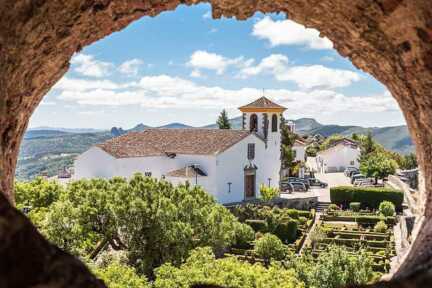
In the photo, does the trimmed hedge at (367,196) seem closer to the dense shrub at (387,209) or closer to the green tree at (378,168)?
the dense shrub at (387,209)

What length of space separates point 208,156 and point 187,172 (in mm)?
1995

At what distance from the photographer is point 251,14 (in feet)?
14.2

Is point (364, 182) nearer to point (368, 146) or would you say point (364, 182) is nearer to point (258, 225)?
point (368, 146)

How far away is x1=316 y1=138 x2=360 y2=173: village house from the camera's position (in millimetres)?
68044

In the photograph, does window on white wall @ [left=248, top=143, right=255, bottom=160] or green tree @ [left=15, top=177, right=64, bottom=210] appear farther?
window on white wall @ [left=248, top=143, right=255, bottom=160]

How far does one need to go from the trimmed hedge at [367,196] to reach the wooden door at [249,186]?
6.41 m

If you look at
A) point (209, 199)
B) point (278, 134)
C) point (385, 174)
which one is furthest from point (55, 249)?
point (385, 174)

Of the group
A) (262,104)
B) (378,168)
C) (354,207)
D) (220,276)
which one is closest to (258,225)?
(354,207)

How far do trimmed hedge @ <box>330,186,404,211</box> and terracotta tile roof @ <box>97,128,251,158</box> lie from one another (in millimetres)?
8798

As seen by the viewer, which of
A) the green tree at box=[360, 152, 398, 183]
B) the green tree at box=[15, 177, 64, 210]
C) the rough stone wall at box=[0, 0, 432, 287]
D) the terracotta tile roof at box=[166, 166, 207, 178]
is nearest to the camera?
the rough stone wall at box=[0, 0, 432, 287]

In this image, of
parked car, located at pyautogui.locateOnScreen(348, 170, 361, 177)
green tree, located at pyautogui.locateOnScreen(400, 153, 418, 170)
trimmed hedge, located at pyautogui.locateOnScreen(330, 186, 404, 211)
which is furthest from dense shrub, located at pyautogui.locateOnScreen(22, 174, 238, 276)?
green tree, located at pyautogui.locateOnScreen(400, 153, 418, 170)

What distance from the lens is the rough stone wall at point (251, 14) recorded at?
104 inches

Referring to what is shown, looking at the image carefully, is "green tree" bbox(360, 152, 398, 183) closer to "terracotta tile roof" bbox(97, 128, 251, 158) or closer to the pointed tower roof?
the pointed tower roof

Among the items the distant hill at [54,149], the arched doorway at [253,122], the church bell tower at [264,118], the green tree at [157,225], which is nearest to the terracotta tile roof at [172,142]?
the arched doorway at [253,122]
